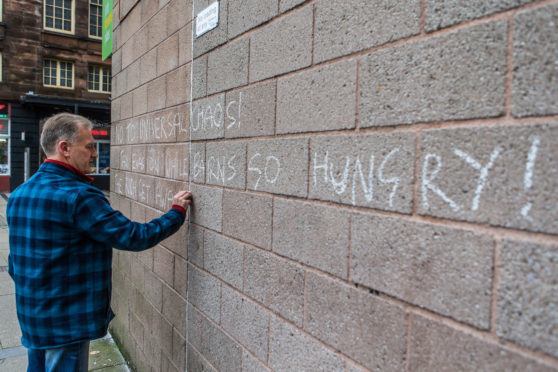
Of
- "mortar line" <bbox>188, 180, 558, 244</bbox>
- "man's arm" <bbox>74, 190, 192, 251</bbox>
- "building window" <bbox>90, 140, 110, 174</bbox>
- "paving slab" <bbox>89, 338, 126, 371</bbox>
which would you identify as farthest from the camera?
"building window" <bbox>90, 140, 110, 174</bbox>

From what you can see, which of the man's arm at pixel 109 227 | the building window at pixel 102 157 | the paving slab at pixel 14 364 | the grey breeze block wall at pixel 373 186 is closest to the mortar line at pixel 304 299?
the grey breeze block wall at pixel 373 186

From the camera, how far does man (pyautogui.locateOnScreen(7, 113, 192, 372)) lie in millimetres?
2213

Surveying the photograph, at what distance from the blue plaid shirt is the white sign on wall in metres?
1.26

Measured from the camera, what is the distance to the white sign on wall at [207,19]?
2.39m

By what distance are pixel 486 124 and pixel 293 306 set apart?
1.11 meters

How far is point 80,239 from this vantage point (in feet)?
7.59

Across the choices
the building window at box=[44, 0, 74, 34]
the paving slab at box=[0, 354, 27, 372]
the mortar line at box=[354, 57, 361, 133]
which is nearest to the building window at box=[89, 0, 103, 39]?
the building window at box=[44, 0, 74, 34]

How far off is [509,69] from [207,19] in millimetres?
2010

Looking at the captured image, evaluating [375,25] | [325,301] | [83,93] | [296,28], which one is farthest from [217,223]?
[83,93]

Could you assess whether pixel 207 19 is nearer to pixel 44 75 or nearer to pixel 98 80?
pixel 44 75

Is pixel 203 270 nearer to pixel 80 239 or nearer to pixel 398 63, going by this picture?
pixel 80 239

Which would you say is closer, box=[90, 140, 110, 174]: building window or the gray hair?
the gray hair

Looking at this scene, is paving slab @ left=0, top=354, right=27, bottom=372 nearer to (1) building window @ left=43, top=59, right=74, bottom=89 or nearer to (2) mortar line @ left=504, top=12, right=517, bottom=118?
(2) mortar line @ left=504, top=12, right=517, bottom=118

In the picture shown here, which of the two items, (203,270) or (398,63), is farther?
(203,270)
